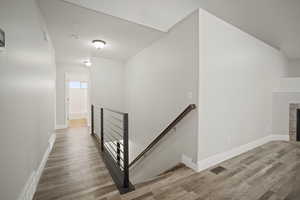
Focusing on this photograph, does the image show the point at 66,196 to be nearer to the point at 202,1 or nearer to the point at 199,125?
the point at 199,125

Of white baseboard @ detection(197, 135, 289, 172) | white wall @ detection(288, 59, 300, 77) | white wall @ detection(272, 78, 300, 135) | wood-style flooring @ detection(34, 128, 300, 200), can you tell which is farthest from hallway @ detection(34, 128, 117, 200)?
white wall @ detection(288, 59, 300, 77)

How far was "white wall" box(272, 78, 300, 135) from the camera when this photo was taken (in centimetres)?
335

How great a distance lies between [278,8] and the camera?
6.80ft

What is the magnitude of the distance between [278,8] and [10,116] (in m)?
3.78

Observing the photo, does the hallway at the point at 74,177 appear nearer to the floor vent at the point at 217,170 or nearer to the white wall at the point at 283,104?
the floor vent at the point at 217,170

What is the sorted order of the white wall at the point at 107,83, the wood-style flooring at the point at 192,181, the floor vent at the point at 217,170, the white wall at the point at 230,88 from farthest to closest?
the white wall at the point at 107,83, the white wall at the point at 230,88, the floor vent at the point at 217,170, the wood-style flooring at the point at 192,181

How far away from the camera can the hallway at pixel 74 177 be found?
5.23 ft

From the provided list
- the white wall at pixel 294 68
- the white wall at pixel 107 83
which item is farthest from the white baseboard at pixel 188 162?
the white wall at pixel 294 68

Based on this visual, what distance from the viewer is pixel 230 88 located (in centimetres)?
238

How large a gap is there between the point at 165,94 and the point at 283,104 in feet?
10.4

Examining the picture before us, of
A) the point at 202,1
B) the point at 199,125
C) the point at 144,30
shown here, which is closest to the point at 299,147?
the point at 199,125

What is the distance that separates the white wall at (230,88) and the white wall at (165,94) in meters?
0.16

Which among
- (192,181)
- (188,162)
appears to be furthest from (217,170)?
(192,181)

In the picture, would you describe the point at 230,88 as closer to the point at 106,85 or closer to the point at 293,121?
the point at 293,121
